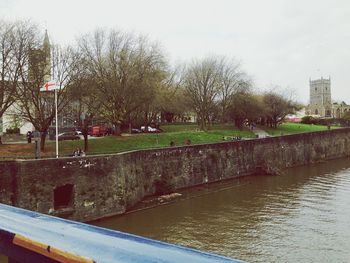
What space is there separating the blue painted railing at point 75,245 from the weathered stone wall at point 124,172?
14.2 meters

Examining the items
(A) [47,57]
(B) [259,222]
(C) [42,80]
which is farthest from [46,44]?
(B) [259,222]

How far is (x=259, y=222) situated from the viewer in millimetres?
19141

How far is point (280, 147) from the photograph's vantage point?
4066 centimetres

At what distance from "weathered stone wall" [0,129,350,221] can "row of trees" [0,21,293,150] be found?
699cm

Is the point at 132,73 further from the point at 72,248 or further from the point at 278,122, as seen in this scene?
the point at 278,122

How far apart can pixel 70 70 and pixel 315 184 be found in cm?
2055

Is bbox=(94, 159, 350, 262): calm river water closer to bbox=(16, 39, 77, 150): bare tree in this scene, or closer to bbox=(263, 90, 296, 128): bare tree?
bbox=(16, 39, 77, 150): bare tree

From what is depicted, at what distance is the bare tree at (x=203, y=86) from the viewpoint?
53219 millimetres

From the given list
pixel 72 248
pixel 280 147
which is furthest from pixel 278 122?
pixel 72 248

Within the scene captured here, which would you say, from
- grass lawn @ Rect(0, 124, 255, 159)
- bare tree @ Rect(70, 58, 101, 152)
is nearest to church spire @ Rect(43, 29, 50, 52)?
bare tree @ Rect(70, 58, 101, 152)

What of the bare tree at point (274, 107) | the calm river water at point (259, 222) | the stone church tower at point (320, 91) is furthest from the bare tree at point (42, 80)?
the stone church tower at point (320, 91)

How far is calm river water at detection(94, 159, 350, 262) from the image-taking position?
1523 centimetres

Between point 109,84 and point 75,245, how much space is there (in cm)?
3311

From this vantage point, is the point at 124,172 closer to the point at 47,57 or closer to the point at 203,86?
the point at 47,57
